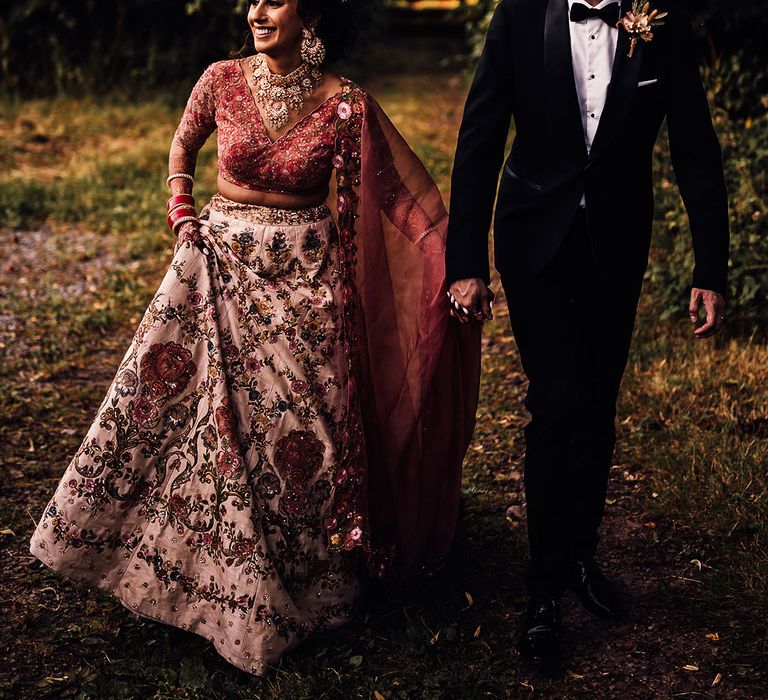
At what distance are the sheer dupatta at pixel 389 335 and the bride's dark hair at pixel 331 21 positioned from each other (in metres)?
0.14

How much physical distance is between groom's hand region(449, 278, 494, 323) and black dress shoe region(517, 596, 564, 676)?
2.92 ft

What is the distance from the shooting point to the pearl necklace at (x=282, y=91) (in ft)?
10.5

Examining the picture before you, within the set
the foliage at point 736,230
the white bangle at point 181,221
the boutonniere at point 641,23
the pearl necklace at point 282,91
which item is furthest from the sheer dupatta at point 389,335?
the foliage at point 736,230

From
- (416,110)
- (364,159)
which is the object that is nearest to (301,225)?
(364,159)

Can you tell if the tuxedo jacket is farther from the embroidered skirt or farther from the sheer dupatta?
the embroidered skirt

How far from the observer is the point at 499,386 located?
17.2ft

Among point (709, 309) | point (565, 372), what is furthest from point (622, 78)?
point (565, 372)

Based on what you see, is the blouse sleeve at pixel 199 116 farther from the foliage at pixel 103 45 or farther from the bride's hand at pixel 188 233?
the foliage at pixel 103 45

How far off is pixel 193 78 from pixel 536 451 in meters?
8.67

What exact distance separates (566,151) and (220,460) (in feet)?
4.35

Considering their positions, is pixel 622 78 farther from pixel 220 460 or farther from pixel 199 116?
pixel 220 460

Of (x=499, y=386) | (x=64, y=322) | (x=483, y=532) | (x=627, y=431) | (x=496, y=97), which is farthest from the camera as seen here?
(x=64, y=322)

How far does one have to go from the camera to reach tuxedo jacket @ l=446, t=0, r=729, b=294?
9.30ft

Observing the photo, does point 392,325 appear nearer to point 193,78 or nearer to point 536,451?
point 536,451
